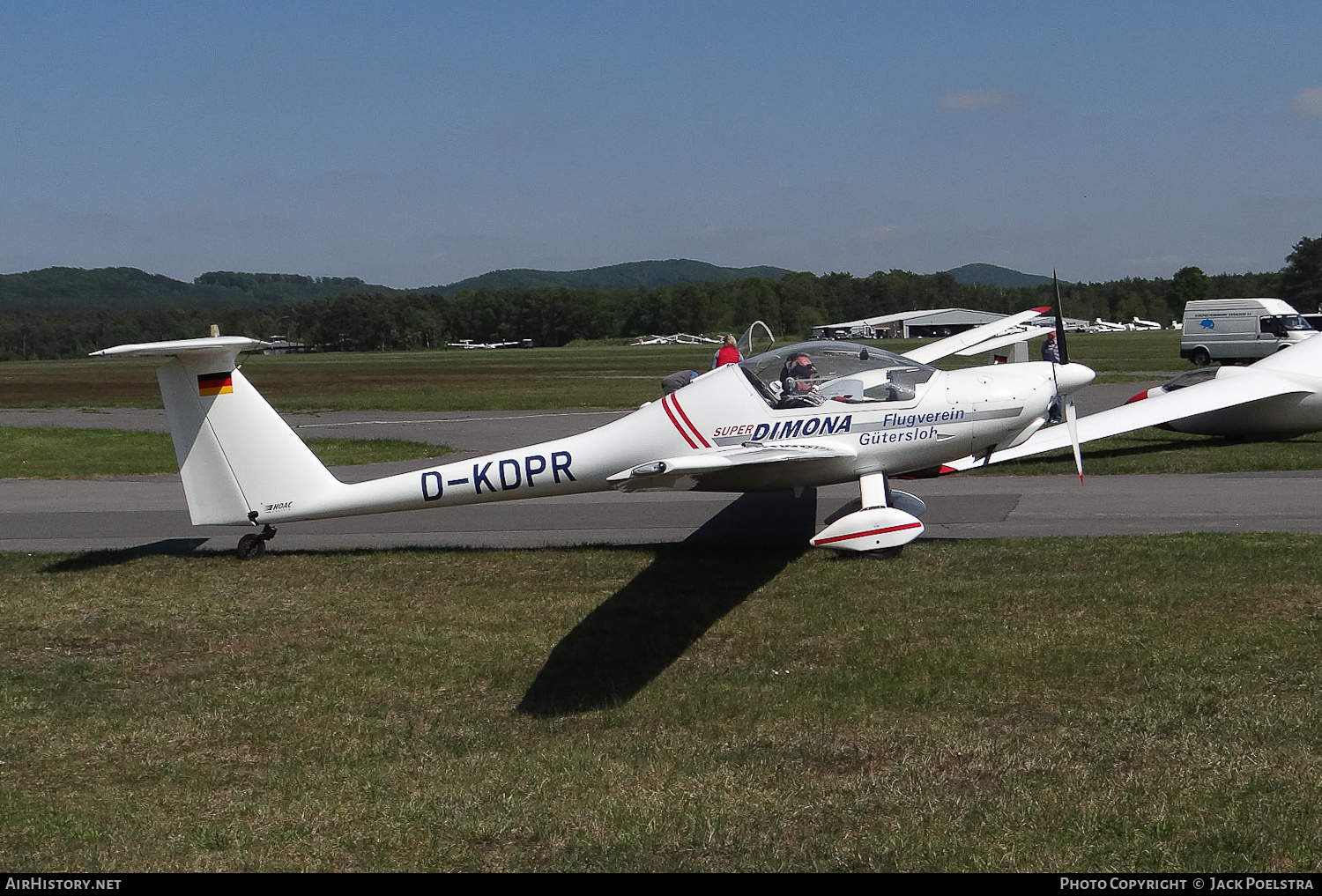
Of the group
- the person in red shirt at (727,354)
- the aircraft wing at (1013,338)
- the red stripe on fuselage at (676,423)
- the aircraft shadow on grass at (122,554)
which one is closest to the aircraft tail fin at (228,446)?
the aircraft shadow on grass at (122,554)

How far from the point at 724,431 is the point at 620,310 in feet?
489

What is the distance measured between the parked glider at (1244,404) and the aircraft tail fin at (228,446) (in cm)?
955

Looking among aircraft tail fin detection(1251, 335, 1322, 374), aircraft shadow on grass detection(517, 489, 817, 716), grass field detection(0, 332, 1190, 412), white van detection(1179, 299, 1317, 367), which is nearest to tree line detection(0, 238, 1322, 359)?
grass field detection(0, 332, 1190, 412)

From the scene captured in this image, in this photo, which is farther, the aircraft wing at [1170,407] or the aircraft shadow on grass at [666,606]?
the aircraft wing at [1170,407]

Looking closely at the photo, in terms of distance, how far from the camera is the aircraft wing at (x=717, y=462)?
8789mm

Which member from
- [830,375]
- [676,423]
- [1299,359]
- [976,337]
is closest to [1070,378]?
[830,375]

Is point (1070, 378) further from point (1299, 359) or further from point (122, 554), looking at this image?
point (122, 554)

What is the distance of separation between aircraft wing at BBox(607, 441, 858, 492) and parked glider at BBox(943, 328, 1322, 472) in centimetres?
620

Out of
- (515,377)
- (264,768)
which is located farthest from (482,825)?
(515,377)

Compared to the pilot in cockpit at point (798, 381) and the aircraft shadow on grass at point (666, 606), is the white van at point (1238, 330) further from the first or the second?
the pilot in cockpit at point (798, 381)

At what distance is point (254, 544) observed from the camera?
471 inches

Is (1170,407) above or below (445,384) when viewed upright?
below

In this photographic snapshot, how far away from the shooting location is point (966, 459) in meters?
12.0

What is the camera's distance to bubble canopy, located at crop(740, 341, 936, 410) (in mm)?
10961
